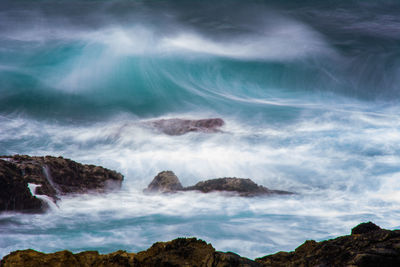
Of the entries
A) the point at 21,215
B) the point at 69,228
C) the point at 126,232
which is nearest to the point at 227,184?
the point at 126,232

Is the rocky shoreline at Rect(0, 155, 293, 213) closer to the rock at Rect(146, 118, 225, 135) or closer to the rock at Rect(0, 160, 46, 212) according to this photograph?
the rock at Rect(0, 160, 46, 212)

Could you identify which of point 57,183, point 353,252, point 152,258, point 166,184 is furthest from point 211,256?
point 166,184

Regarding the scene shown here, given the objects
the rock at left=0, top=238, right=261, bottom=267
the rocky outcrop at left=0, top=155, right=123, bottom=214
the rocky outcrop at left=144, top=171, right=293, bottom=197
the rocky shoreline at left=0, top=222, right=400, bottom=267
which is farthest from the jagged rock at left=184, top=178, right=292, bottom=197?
the rock at left=0, top=238, right=261, bottom=267

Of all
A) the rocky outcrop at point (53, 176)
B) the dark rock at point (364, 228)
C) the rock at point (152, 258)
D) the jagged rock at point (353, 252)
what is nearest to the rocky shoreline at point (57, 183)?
the rocky outcrop at point (53, 176)

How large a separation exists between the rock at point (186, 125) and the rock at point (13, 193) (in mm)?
10536

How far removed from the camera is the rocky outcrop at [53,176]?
282 inches

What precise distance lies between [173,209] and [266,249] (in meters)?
3.01

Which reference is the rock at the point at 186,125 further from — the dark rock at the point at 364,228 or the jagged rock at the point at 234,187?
the dark rock at the point at 364,228

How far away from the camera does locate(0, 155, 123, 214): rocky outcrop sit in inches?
282

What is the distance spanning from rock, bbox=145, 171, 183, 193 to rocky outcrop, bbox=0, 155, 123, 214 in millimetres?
1067

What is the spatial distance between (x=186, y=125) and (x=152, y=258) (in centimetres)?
1543

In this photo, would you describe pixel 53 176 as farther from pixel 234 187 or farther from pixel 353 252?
pixel 353 252

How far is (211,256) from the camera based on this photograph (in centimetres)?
248

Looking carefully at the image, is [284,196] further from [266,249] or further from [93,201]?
[93,201]
